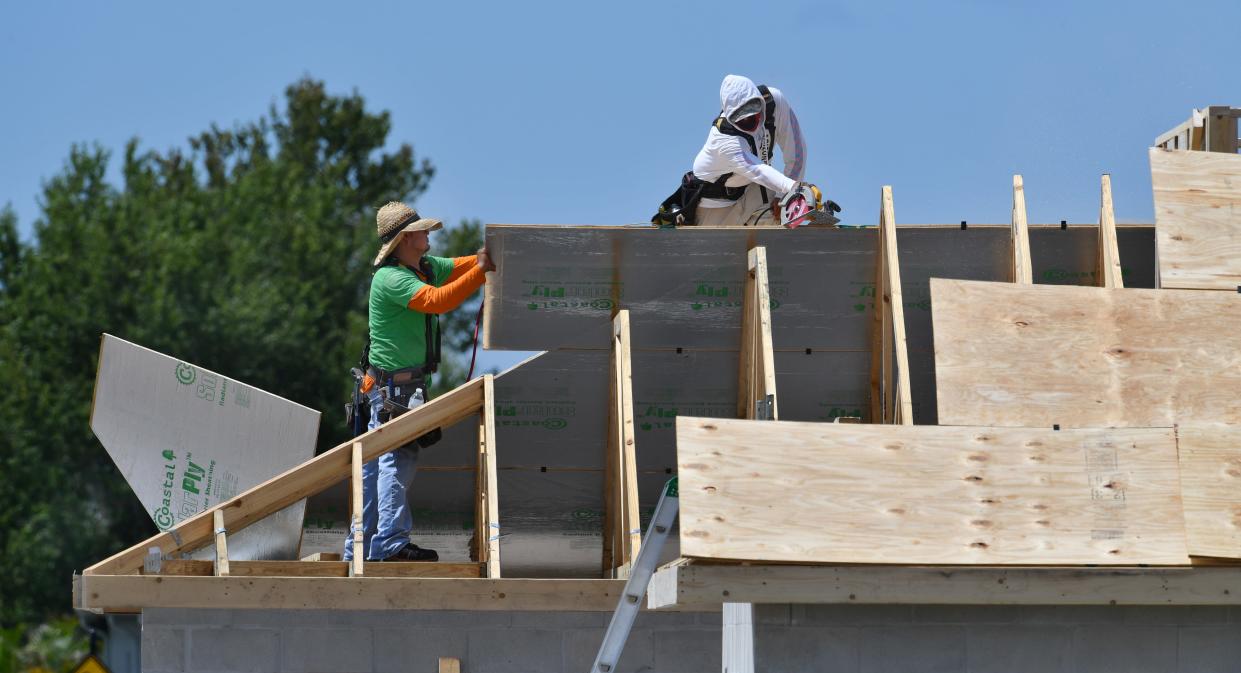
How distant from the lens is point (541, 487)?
977cm

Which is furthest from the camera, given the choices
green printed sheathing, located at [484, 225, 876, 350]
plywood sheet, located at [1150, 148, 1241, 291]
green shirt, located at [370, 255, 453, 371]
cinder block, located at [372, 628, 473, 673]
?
green printed sheathing, located at [484, 225, 876, 350]

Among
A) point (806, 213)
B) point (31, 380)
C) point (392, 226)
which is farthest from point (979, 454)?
point (31, 380)

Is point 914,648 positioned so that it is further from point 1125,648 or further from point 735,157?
point 735,157

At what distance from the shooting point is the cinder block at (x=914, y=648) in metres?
5.77

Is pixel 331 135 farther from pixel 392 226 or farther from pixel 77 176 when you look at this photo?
→ pixel 392 226

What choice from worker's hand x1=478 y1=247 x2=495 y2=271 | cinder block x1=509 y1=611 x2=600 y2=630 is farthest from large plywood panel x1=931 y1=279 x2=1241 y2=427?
worker's hand x1=478 y1=247 x2=495 y2=271

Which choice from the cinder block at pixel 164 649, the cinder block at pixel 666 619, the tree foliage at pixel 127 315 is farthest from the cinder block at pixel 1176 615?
the tree foliage at pixel 127 315

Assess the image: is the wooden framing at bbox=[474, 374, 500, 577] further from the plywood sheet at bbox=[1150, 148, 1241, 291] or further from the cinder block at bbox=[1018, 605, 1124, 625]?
the plywood sheet at bbox=[1150, 148, 1241, 291]

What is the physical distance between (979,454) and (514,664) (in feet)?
9.63

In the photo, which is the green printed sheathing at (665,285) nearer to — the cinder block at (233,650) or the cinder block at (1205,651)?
the cinder block at (233,650)

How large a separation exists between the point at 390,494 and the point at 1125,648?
13.2 ft

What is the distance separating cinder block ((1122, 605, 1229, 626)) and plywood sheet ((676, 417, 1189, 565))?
0.26m

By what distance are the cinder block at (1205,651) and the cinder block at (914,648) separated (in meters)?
0.77

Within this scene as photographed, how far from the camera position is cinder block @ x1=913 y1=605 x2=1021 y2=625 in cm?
580
